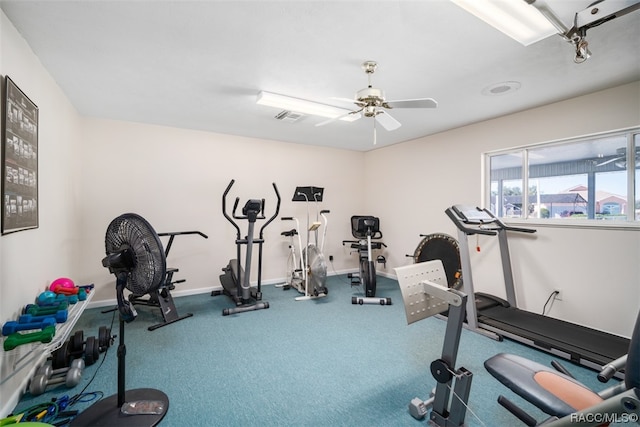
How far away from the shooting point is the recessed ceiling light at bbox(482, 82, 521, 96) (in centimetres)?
278

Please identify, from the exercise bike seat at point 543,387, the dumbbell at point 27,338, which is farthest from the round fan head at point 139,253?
the exercise bike seat at point 543,387

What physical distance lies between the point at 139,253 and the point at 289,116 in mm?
2640

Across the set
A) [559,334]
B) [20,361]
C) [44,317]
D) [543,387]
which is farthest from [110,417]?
[559,334]

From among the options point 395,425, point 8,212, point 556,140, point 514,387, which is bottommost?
point 395,425

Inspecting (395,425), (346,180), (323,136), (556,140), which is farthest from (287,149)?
(395,425)

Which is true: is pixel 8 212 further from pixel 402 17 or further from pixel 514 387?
pixel 514 387

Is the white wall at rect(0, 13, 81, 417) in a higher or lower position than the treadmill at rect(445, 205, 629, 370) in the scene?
higher

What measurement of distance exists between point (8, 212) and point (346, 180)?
4922 millimetres

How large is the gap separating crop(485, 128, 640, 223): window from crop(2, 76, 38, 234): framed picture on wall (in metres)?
4.83

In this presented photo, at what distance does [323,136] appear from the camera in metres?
4.82

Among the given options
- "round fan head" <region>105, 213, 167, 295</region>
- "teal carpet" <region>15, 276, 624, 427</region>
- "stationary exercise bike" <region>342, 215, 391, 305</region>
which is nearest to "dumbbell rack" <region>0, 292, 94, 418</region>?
"teal carpet" <region>15, 276, 624, 427</region>

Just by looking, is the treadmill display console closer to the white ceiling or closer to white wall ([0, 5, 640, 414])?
white wall ([0, 5, 640, 414])

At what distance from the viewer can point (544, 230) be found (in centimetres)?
335

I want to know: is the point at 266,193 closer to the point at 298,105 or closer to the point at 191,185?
the point at 191,185
